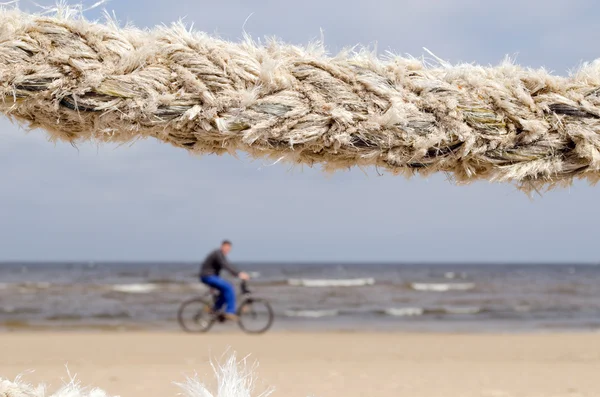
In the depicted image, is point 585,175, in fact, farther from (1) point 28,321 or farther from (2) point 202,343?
(1) point 28,321

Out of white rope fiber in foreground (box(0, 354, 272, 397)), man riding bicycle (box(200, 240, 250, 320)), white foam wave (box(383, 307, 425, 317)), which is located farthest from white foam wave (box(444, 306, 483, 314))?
white rope fiber in foreground (box(0, 354, 272, 397))

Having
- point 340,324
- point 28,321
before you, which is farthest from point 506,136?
point 28,321

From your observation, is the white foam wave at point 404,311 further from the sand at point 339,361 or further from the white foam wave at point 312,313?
the sand at point 339,361

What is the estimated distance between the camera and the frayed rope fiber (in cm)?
101

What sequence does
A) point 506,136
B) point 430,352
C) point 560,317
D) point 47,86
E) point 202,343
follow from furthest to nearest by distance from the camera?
1. point 560,317
2. point 202,343
3. point 430,352
4. point 506,136
5. point 47,86

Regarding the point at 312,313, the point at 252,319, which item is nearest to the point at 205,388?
the point at 252,319

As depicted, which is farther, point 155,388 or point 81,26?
point 155,388

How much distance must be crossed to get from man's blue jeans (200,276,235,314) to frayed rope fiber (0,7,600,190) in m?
10.6

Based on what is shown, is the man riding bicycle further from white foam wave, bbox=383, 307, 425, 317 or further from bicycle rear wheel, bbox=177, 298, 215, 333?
white foam wave, bbox=383, 307, 425, 317

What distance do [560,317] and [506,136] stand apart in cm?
1626

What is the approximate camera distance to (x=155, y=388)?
5.47 m

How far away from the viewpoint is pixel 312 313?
50.7ft

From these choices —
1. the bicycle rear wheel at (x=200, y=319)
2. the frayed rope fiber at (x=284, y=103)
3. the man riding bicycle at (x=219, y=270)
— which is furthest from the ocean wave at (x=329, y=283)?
the frayed rope fiber at (x=284, y=103)

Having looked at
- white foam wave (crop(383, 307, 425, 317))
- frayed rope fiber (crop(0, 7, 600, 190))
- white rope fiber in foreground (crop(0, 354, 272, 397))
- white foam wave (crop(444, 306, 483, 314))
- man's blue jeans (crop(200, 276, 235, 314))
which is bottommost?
white foam wave (crop(383, 307, 425, 317))
